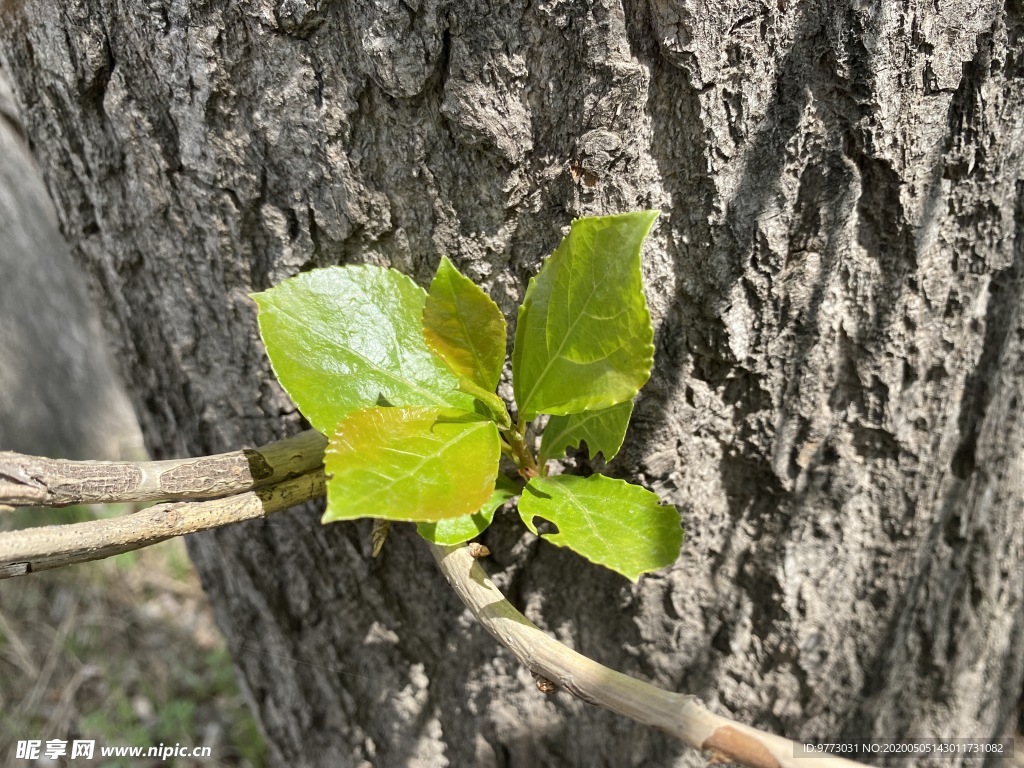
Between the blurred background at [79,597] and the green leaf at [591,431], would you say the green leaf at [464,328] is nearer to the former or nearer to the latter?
the green leaf at [591,431]

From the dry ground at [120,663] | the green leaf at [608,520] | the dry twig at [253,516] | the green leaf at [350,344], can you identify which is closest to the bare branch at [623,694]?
the dry twig at [253,516]

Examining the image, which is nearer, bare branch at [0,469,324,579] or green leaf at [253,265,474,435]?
bare branch at [0,469,324,579]

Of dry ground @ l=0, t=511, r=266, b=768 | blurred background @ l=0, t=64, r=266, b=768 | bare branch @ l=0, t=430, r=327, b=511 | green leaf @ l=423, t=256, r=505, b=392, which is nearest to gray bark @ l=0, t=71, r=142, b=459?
blurred background @ l=0, t=64, r=266, b=768

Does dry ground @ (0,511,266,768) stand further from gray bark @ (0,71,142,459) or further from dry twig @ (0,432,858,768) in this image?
dry twig @ (0,432,858,768)

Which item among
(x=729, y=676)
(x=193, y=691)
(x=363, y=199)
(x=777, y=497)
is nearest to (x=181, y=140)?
(x=363, y=199)

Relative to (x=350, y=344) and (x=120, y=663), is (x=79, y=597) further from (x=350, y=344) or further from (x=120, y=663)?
(x=350, y=344)

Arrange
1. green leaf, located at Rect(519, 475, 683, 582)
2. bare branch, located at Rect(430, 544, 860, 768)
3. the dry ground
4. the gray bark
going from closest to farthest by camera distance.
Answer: bare branch, located at Rect(430, 544, 860, 768) → green leaf, located at Rect(519, 475, 683, 582) → the dry ground → the gray bark

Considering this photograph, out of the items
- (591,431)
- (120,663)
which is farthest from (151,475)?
(120,663)
